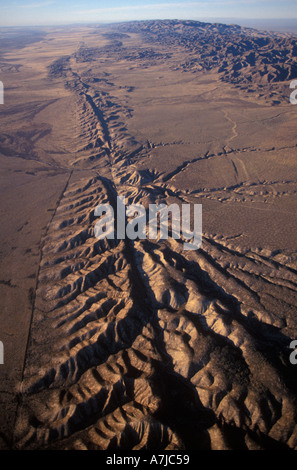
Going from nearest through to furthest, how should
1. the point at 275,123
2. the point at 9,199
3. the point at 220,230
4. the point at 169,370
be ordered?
1. the point at 169,370
2. the point at 220,230
3. the point at 9,199
4. the point at 275,123

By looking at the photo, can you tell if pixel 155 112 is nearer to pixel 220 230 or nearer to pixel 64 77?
pixel 220 230

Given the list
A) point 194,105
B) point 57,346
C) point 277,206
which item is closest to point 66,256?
point 57,346

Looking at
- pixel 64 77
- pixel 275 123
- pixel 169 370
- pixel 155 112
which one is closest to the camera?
pixel 169 370

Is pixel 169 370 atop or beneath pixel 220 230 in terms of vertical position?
beneath

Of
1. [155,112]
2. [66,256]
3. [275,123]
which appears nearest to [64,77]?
[155,112]

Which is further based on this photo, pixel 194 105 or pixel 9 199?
pixel 194 105
